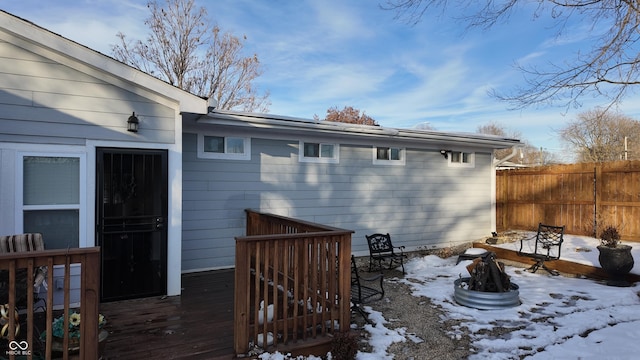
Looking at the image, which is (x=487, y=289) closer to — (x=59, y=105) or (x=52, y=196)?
(x=52, y=196)

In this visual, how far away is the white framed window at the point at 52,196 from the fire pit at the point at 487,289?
4584 millimetres

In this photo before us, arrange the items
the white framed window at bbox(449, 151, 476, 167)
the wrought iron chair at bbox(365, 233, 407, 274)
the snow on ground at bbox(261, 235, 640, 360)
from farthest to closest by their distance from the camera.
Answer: the white framed window at bbox(449, 151, 476, 167) → the wrought iron chair at bbox(365, 233, 407, 274) → the snow on ground at bbox(261, 235, 640, 360)

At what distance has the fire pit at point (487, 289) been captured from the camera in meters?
4.38

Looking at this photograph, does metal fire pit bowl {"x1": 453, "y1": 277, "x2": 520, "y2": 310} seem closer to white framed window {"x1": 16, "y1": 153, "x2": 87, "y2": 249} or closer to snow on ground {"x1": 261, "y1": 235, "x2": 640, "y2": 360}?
snow on ground {"x1": 261, "y1": 235, "x2": 640, "y2": 360}

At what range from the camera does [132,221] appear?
4.47 metres

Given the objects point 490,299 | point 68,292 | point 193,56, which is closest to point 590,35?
point 490,299

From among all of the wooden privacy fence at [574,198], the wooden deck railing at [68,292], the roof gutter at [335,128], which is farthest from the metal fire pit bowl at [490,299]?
the wooden privacy fence at [574,198]

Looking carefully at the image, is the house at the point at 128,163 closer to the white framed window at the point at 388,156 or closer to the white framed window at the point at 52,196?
the white framed window at the point at 52,196

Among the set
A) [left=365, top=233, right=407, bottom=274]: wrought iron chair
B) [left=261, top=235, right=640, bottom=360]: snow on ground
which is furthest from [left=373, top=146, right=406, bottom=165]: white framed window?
[left=261, top=235, right=640, bottom=360]: snow on ground

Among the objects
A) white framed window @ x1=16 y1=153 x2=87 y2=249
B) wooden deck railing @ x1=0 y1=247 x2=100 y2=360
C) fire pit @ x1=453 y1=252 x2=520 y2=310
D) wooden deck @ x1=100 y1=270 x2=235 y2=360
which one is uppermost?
white framed window @ x1=16 y1=153 x2=87 y2=249

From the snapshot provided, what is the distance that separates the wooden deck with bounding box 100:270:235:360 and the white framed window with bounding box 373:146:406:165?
3994 mm

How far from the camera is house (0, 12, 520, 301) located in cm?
398

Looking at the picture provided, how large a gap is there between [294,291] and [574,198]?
8.27 metres

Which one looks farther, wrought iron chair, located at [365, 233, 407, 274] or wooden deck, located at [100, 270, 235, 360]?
wrought iron chair, located at [365, 233, 407, 274]
